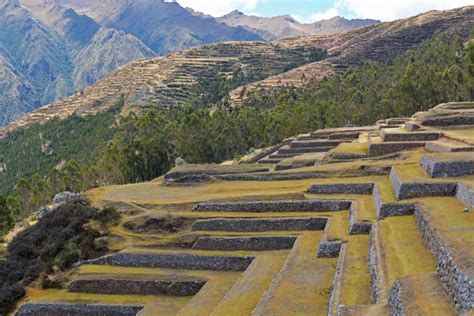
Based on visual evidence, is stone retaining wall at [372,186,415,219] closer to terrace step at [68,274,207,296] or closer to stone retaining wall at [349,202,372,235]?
stone retaining wall at [349,202,372,235]

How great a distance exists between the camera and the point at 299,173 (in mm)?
35125

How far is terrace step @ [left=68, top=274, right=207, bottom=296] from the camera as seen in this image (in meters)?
24.4

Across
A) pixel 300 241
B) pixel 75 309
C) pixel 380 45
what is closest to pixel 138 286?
pixel 75 309

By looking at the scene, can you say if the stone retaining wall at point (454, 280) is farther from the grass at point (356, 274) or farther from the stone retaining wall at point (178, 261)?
the stone retaining wall at point (178, 261)

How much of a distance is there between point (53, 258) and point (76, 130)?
100025 mm

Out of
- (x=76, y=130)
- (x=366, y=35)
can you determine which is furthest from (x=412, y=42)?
(x=76, y=130)

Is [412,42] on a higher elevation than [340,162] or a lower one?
higher

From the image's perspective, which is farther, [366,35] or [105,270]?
[366,35]

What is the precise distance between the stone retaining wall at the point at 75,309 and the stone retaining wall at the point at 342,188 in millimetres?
12171

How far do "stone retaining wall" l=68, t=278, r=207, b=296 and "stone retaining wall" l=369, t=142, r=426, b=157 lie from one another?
17.6 m

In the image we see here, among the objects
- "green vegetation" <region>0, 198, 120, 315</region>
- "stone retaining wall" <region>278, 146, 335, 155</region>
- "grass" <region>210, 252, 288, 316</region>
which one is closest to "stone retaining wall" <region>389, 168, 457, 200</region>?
"grass" <region>210, 252, 288, 316</region>

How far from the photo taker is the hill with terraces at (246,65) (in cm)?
13875

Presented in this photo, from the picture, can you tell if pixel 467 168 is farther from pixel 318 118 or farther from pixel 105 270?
pixel 318 118

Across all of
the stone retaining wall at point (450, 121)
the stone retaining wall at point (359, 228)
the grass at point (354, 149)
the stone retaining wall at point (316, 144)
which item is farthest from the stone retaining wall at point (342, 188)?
the stone retaining wall at point (316, 144)
